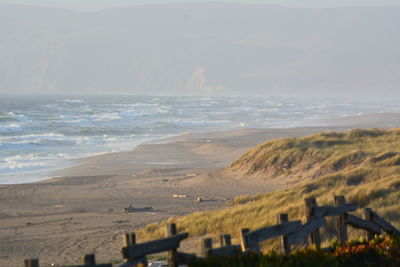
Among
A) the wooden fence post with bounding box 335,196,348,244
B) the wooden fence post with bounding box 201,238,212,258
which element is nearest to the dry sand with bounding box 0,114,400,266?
the wooden fence post with bounding box 335,196,348,244

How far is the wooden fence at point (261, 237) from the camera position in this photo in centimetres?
680

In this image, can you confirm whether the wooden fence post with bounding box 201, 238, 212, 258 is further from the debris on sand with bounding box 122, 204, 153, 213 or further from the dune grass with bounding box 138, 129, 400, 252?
the debris on sand with bounding box 122, 204, 153, 213

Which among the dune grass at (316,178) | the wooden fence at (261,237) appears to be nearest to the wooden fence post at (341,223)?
the wooden fence at (261,237)

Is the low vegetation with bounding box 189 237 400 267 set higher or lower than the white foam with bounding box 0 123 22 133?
lower

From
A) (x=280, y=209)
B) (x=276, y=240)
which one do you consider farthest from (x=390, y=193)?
(x=276, y=240)

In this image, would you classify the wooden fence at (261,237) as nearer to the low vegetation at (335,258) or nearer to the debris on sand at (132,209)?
the low vegetation at (335,258)

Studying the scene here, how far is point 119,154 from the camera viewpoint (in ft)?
115

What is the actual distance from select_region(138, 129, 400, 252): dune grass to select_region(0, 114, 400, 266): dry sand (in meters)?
1.13

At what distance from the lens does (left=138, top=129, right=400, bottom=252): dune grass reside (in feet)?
45.0

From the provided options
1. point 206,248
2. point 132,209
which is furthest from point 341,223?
point 132,209

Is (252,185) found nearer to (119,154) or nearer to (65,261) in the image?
(65,261)

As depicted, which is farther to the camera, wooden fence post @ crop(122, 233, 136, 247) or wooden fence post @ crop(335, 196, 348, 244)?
wooden fence post @ crop(335, 196, 348, 244)

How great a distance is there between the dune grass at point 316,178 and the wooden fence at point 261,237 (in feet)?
6.58

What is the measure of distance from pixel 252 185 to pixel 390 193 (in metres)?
8.95
